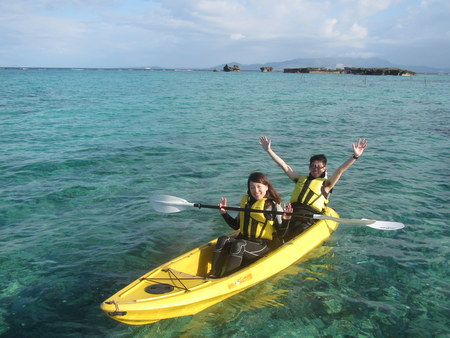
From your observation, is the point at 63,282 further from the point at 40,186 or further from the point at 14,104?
the point at 14,104

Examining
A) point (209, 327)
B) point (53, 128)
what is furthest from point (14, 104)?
point (209, 327)

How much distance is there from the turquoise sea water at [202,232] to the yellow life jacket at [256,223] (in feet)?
2.27

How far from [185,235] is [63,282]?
235 cm

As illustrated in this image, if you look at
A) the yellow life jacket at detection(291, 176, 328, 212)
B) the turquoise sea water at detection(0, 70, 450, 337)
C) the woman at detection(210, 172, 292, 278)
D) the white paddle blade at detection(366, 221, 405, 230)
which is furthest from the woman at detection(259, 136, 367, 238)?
the woman at detection(210, 172, 292, 278)

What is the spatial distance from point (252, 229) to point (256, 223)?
0.39 feet

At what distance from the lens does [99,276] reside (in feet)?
19.2

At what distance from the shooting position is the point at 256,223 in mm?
5688

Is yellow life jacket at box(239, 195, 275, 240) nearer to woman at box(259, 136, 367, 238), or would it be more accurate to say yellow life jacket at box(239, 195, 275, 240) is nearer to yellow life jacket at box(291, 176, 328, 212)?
woman at box(259, 136, 367, 238)

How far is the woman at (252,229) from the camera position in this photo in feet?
17.9

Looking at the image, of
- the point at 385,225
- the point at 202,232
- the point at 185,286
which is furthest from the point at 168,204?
the point at 385,225

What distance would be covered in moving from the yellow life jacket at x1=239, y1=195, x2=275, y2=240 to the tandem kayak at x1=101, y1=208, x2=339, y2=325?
→ 1.08ft

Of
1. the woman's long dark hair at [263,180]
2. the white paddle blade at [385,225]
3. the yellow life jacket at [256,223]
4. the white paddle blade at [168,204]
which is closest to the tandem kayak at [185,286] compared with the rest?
the yellow life jacket at [256,223]

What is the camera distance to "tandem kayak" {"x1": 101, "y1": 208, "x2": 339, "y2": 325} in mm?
4316

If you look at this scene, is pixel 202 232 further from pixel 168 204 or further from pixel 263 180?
pixel 263 180
